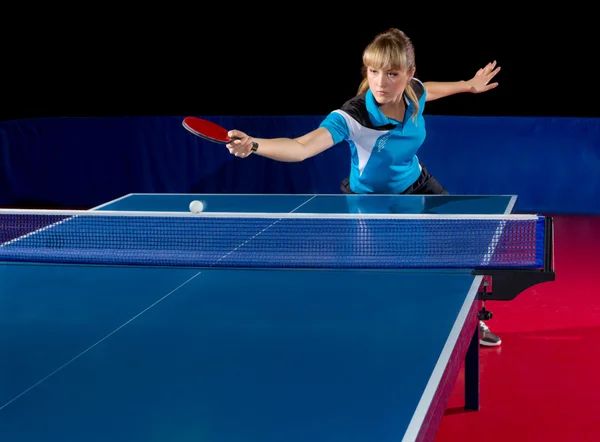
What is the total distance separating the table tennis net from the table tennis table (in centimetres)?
1

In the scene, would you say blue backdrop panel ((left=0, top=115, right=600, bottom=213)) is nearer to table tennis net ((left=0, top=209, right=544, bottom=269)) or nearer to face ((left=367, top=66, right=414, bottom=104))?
face ((left=367, top=66, right=414, bottom=104))

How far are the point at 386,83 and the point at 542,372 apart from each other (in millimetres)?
1730

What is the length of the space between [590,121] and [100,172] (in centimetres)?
481

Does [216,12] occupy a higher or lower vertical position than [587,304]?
higher

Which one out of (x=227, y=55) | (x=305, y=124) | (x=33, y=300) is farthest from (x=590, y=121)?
(x=33, y=300)

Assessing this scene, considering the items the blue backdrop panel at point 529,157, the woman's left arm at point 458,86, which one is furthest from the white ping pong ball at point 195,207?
→ the blue backdrop panel at point 529,157

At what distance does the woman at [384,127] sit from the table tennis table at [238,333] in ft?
2.67

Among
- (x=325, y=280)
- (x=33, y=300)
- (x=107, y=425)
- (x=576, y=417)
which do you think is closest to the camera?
(x=107, y=425)

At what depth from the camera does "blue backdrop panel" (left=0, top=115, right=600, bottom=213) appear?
8156mm

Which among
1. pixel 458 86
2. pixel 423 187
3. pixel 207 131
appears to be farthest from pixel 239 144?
pixel 458 86

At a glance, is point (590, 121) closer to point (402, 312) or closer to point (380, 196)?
point (380, 196)

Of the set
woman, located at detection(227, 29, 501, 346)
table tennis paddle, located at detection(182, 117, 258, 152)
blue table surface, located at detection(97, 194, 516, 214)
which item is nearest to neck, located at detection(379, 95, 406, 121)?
woman, located at detection(227, 29, 501, 346)

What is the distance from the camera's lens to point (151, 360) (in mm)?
2338

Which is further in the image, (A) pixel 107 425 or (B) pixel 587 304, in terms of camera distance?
(B) pixel 587 304
